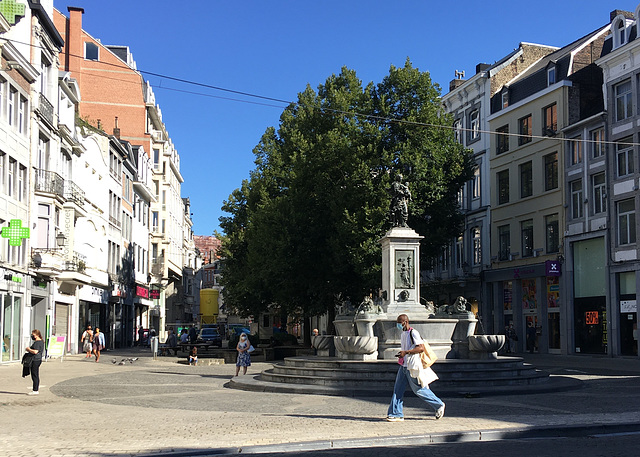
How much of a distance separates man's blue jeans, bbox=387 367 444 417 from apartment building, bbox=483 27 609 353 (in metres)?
29.4

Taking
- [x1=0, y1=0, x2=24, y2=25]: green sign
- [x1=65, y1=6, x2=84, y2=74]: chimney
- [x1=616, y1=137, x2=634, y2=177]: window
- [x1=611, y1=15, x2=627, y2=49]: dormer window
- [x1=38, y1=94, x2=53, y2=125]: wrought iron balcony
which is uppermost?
[x1=65, y1=6, x2=84, y2=74]: chimney

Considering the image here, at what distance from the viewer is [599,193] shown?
39250 mm

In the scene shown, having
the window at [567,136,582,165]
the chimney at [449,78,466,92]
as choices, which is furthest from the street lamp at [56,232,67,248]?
the chimney at [449,78,466,92]

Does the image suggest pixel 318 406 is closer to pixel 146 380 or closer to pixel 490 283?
pixel 146 380

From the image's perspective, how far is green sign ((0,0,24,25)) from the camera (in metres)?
30.9

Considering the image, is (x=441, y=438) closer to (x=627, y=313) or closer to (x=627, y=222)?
(x=627, y=313)

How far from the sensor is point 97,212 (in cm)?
4644

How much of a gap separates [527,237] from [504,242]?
252 centimetres

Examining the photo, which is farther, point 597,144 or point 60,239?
point 597,144

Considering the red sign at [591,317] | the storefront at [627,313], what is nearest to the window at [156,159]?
the red sign at [591,317]

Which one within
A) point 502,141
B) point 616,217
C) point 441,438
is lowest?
point 441,438

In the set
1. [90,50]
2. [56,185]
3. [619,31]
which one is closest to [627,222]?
[619,31]

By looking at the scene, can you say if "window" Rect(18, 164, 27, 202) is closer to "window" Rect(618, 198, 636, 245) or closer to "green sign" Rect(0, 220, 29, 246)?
"green sign" Rect(0, 220, 29, 246)

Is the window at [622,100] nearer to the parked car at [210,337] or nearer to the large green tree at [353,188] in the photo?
the large green tree at [353,188]
